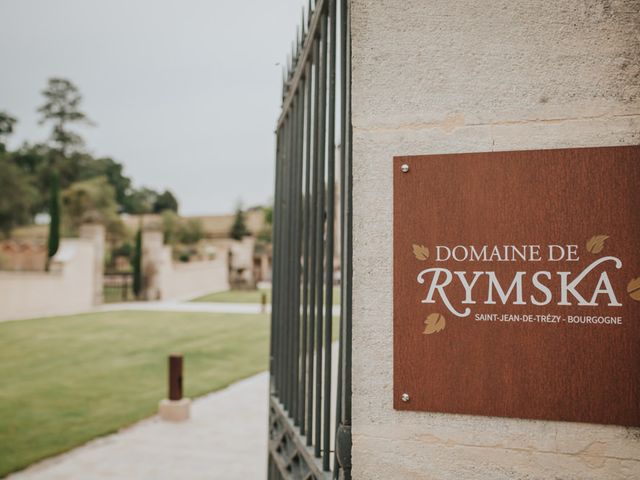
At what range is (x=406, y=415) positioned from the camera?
1.63 metres

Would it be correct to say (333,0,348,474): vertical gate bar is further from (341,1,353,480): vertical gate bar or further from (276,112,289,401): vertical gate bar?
(276,112,289,401): vertical gate bar

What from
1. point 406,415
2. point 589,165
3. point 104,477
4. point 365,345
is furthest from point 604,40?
point 104,477

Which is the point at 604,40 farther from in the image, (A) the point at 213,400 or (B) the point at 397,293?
(A) the point at 213,400

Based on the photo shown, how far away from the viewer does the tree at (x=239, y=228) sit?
50.1m

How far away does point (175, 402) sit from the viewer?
6.49 meters

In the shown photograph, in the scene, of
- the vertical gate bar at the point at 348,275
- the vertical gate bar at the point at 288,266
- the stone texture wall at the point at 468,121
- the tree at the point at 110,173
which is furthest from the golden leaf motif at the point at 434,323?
the tree at the point at 110,173

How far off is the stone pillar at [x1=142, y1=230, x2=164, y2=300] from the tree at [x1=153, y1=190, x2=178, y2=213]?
4034 centimetres

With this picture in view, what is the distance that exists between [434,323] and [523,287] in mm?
278

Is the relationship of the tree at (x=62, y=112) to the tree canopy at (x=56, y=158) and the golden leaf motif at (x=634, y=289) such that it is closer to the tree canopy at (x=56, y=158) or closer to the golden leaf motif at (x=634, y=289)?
the tree canopy at (x=56, y=158)

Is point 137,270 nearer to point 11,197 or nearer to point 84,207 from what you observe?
point 84,207

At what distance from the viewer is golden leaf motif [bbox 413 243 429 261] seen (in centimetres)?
162

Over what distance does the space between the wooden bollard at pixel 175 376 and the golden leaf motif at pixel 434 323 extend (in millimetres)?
5259

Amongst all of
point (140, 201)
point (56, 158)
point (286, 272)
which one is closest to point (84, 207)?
point (56, 158)

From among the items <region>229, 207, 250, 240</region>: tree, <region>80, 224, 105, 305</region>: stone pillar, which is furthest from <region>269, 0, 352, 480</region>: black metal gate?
A: <region>229, 207, 250, 240</region>: tree
